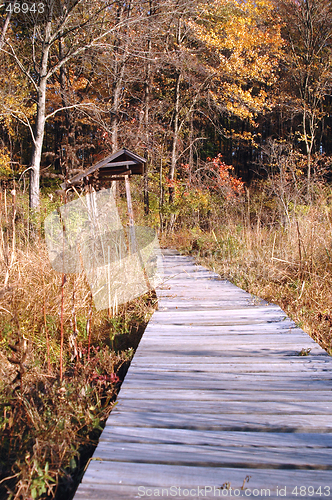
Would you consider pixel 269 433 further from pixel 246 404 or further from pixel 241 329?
pixel 241 329

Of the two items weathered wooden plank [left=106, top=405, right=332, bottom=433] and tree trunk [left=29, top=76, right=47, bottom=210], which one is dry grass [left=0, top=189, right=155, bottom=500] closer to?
weathered wooden plank [left=106, top=405, right=332, bottom=433]

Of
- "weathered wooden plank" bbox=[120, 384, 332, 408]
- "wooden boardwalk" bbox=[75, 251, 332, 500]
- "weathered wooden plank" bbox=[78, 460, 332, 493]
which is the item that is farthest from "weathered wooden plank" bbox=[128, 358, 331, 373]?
"weathered wooden plank" bbox=[78, 460, 332, 493]

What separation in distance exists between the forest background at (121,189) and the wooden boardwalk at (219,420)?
1.03 ft

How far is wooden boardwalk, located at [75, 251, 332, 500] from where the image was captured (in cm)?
127

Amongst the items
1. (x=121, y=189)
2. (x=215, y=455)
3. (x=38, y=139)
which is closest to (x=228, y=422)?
(x=215, y=455)

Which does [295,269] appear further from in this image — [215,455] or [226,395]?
[215,455]

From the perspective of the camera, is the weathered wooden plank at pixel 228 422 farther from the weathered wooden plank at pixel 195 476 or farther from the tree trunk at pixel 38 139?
the tree trunk at pixel 38 139

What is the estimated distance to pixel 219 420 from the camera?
5.43ft

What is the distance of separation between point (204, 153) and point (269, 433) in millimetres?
19038

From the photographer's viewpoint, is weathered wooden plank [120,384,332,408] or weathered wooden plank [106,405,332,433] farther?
weathered wooden plank [120,384,332,408]

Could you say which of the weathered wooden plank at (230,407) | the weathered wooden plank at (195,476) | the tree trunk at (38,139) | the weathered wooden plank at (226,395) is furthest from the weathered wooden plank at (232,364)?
the tree trunk at (38,139)

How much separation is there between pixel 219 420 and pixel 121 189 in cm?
1113

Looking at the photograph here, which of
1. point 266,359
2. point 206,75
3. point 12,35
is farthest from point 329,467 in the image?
point 206,75

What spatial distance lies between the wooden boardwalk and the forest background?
31cm
